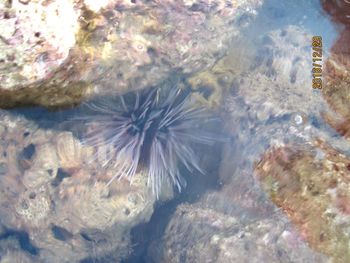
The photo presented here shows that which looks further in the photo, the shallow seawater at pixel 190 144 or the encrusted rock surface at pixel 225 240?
the encrusted rock surface at pixel 225 240

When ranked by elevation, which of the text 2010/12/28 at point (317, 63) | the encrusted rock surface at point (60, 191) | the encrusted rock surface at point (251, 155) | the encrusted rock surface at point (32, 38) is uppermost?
the encrusted rock surface at point (32, 38)

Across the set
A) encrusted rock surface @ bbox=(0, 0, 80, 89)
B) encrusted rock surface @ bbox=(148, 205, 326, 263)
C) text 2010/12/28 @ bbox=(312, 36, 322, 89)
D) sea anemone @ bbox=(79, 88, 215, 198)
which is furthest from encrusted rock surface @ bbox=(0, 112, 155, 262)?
text 2010/12/28 @ bbox=(312, 36, 322, 89)

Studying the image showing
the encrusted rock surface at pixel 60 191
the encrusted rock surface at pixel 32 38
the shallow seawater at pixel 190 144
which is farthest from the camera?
the encrusted rock surface at pixel 60 191

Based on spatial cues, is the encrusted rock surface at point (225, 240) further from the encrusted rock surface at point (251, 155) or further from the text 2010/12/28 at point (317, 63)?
the text 2010/12/28 at point (317, 63)

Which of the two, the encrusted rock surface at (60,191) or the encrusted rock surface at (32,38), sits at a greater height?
the encrusted rock surface at (32,38)

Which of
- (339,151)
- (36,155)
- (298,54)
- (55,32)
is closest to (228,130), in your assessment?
(298,54)

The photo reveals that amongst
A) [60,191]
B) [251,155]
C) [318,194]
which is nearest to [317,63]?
[251,155]

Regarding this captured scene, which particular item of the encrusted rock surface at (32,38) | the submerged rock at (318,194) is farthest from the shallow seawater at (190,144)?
the encrusted rock surface at (32,38)

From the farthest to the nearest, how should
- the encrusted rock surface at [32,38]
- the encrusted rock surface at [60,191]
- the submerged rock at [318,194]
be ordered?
the encrusted rock surface at [60,191], the submerged rock at [318,194], the encrusted rock surface at [32,38]
